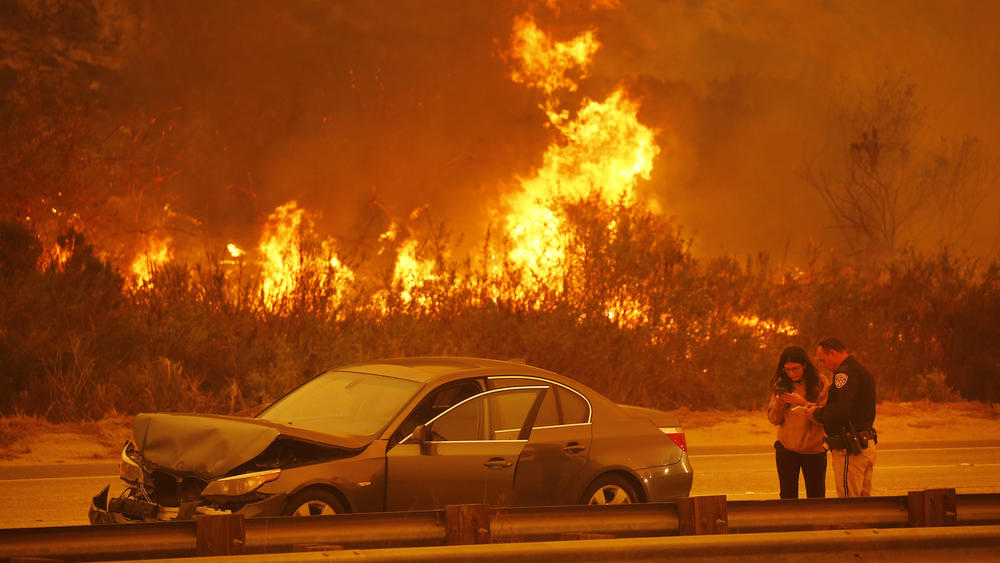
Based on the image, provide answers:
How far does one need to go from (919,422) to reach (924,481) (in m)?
9.63

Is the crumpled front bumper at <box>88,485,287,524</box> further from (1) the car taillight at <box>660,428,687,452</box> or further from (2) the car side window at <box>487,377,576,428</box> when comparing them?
(1) the car taillight at <box>660,428,687,452</box>

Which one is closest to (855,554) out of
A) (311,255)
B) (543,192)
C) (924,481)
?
(924,481)

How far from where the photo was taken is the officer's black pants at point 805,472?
9.50 metres

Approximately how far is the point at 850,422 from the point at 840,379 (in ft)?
1.10

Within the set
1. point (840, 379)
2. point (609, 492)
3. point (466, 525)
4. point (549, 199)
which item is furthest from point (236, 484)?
point (549, 199)

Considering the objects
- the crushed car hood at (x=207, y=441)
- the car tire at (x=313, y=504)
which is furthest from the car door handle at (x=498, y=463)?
the car tire at (x=313, y=504)

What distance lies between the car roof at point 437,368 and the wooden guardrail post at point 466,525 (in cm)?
239

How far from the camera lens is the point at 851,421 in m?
9.03

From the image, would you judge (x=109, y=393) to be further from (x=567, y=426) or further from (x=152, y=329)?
(x=567, y=426)

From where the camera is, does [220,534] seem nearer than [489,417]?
Yes

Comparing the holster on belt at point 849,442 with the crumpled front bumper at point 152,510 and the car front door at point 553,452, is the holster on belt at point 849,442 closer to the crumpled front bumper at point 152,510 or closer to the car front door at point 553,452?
the car front door at point 553,452

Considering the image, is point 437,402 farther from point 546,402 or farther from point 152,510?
point 152,510

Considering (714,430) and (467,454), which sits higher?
(714,430)

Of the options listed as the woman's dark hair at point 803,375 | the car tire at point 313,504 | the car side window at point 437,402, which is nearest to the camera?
the car tire at point 313,504
